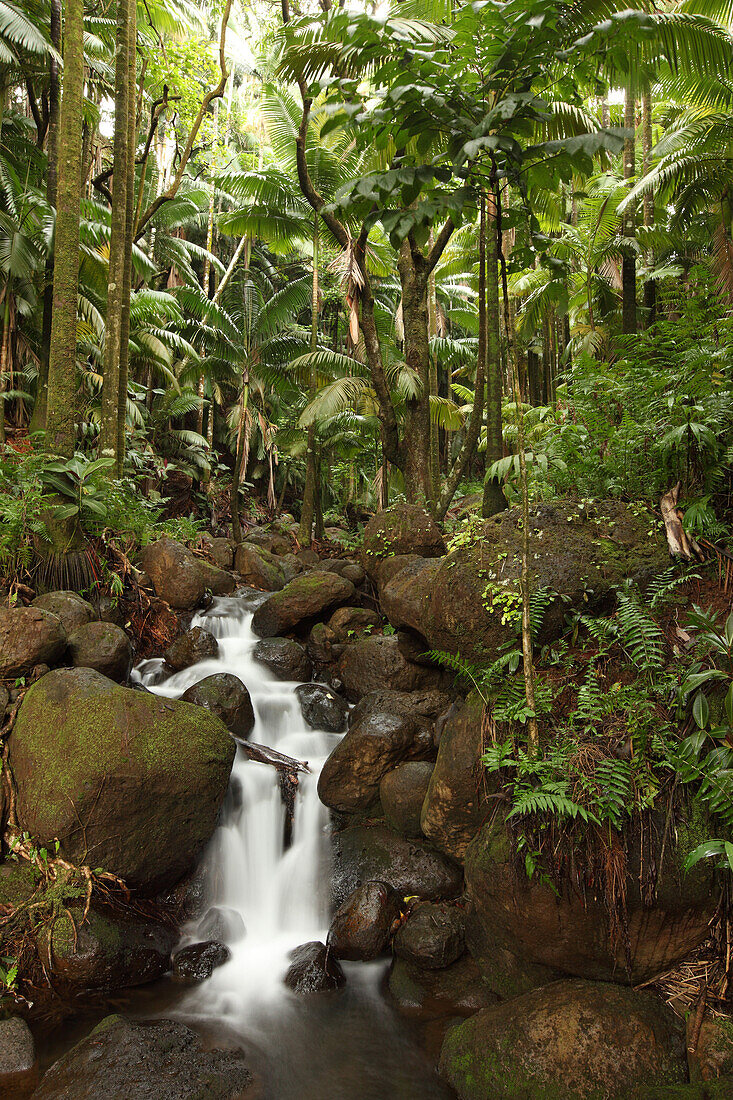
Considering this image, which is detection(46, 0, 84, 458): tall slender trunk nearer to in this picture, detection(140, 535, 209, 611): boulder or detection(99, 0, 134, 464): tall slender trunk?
detection(99, 0, 134, 464): tall slender trunk

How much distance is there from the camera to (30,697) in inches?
228

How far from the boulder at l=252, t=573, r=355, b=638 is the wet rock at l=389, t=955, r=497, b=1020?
17.1 feet

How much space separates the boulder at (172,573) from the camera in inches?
372

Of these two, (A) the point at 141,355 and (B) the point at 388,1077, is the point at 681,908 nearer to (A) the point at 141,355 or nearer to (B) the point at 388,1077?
(B) the point at 388,1077

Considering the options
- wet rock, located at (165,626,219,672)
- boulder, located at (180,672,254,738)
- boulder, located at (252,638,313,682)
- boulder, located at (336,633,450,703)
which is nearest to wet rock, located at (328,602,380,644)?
boulder, located at (336,633,450,703)

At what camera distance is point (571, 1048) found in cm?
Answer: 365

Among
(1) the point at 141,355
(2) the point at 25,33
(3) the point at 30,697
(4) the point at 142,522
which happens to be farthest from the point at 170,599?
(2) the point at 25,33

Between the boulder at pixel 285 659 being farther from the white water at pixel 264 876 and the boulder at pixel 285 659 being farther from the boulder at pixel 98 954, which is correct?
the boulder at pixel 98 954

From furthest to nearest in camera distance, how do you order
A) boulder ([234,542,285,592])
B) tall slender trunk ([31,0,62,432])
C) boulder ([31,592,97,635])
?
boulder ([234,542,285,592]), tall slender trunk ([31,0,62,432]), boulder ([31,592,97,635])

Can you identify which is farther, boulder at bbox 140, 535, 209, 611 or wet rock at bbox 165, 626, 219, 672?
boulder at bbox 140, 535, 209, 611

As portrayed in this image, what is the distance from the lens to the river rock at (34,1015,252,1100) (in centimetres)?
372

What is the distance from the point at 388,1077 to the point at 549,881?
1.76 m

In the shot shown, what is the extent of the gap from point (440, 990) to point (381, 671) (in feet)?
12.0

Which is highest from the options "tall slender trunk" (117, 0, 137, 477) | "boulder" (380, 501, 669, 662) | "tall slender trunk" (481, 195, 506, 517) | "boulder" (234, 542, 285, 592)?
"tall slender trunk" (117, 0, 137, 477)
